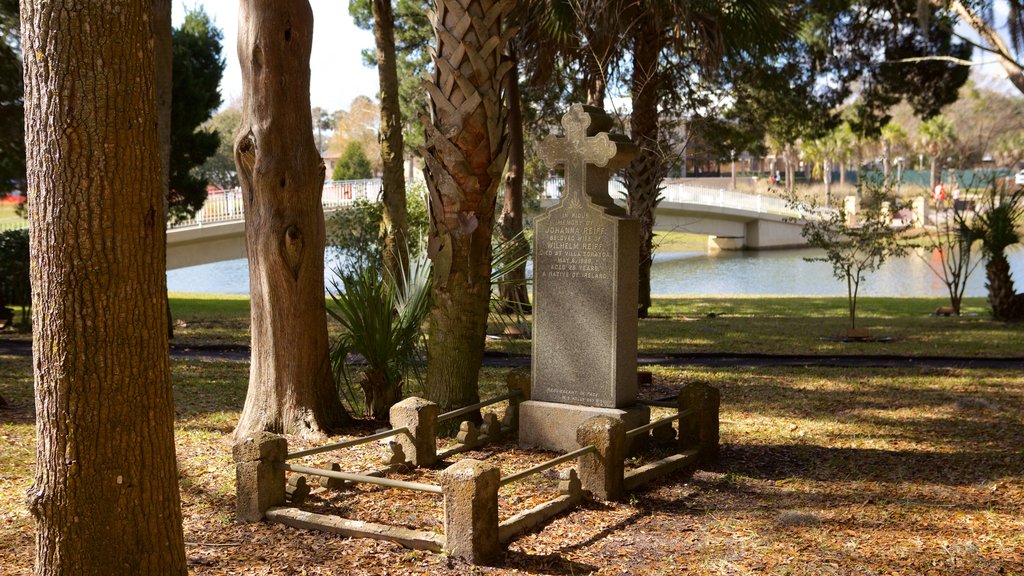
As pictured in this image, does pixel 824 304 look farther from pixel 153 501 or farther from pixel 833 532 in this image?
pixel 153 501

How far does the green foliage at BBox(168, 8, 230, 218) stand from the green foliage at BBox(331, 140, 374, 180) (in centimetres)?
2478

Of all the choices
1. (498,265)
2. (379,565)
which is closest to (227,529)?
(379,565)

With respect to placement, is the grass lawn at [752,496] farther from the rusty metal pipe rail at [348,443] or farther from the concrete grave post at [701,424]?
the rusty metal pipe rail at [348,443]

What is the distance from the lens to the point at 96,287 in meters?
3.53

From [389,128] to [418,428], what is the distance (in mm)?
9035

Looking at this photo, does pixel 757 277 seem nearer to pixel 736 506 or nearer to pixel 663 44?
pixel 663 44

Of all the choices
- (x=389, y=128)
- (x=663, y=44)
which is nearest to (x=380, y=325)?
(x=389, y=128)

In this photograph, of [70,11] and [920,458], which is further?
[920,458]

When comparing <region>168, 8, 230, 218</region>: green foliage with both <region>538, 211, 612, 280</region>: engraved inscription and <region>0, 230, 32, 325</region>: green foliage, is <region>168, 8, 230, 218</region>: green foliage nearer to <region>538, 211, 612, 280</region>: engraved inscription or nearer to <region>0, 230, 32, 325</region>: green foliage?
<region>0, 230, 32, 325</region>: green foliage

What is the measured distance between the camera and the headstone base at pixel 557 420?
22.6ft

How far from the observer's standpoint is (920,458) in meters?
7.04

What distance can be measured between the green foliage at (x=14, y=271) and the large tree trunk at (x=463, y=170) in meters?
9.36

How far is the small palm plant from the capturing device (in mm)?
7754

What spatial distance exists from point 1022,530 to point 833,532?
3.38 feet
